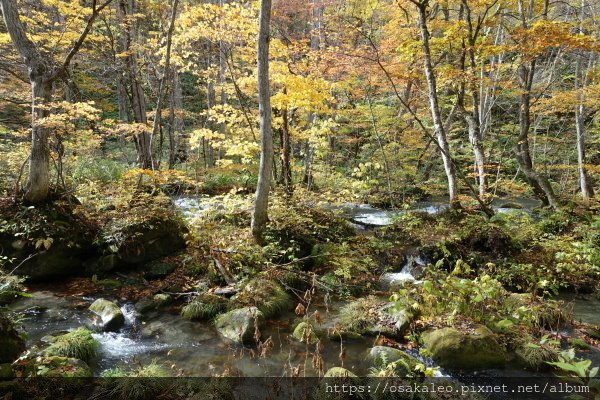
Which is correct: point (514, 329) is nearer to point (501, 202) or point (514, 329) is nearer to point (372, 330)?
point (372, 330)

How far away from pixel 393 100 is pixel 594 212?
11.2 m

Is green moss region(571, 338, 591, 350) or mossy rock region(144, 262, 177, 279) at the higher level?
mossy rock region(144, 262, 177, 279)

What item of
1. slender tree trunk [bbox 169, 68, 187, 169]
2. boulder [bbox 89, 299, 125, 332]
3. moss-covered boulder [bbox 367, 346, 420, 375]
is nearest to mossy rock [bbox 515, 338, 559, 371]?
moss-covered boulder [bbox 367, 346, 420, 375]

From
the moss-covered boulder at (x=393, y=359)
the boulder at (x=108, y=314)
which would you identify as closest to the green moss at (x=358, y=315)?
the moss-covered boulder at (x=393, y=359)

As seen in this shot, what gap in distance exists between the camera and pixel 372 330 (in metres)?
6.02

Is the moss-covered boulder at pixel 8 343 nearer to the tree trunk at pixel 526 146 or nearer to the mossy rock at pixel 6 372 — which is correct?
the mossy rock at pixel 6 372

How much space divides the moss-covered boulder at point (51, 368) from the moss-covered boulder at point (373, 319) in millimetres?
Answer: 3532

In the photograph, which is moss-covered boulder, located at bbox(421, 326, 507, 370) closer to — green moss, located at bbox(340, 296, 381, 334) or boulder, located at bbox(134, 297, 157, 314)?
green moss, located at bbox(340, 296, 381, 334)

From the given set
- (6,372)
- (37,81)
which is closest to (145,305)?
(6,372)

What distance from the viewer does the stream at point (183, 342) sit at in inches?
198

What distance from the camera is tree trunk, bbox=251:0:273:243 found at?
7273 millimetres

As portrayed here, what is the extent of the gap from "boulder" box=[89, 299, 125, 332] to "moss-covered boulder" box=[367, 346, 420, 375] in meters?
4.08

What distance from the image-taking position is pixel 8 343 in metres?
3.75

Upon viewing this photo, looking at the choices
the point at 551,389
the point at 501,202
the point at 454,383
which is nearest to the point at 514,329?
the point at 551,389
